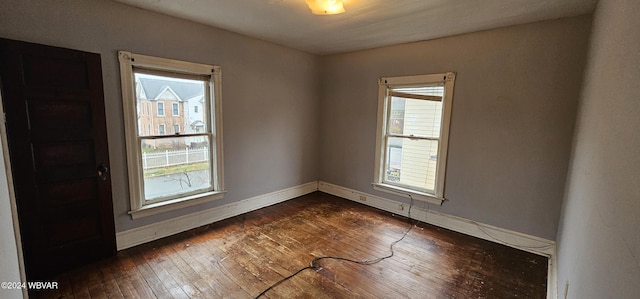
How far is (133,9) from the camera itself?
258cm

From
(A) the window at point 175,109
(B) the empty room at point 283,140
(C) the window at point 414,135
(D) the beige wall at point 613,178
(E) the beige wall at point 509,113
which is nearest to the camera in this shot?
(D) the beige wall at point 613,178

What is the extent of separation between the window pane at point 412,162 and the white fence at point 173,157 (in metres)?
2.65

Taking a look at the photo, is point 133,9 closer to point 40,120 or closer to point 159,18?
point 159,18

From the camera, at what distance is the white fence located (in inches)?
114

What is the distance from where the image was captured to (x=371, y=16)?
8.76ft

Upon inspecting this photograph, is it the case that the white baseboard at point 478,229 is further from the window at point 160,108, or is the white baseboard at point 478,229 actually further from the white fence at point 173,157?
the window at point 160,108

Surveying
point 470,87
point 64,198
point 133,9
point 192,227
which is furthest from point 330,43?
point 64,198

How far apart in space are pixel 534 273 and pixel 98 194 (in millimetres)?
4244

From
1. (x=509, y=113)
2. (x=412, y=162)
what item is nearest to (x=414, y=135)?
(x=412, y=162)

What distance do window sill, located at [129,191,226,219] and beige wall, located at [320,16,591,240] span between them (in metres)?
2.96

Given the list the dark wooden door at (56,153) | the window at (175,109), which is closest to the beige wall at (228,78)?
the dark wooden door at (56,153)

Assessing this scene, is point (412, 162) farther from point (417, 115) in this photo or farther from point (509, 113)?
point (509, 113)

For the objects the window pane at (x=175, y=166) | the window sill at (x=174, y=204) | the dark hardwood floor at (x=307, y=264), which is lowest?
the dark hardwood floor at (x=307, y=264)

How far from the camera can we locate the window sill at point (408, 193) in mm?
3522
